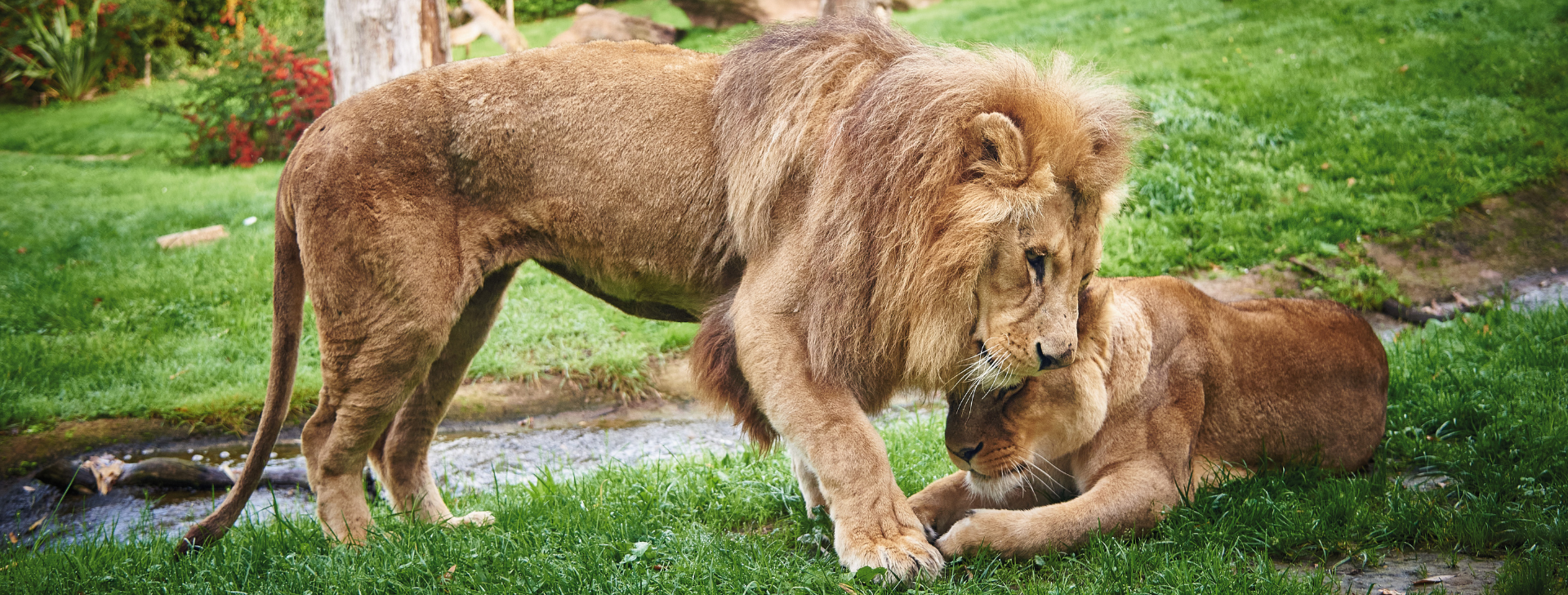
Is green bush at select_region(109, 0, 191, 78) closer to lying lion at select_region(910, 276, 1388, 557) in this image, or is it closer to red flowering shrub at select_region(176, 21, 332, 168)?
red flowering shrub at select_region(176, 21, 332, 168)

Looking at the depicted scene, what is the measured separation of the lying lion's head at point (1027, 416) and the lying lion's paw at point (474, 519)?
5.95ft

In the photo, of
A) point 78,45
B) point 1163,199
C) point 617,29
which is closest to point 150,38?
point 78,45

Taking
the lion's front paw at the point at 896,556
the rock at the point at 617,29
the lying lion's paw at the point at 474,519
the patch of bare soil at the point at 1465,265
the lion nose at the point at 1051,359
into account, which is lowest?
the lying lion's paw at the point at 474,519

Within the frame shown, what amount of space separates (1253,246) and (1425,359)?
2541mm

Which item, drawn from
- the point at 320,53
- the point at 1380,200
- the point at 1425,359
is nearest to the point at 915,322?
the point at 1425,359

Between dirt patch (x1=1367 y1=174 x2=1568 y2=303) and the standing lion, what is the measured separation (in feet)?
16.7

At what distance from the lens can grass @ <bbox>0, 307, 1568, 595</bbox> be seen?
305cm

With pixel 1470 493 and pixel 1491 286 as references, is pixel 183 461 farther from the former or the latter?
pixel 1491 286

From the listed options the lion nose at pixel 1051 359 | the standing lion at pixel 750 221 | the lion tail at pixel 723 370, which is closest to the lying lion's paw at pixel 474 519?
the standing lion at pixel 750 221

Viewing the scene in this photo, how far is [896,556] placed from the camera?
2.92 metres

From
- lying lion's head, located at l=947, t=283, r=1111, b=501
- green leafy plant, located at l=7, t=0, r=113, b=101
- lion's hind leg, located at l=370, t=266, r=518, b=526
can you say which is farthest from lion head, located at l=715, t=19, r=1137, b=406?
green leafy plant, located at l=7, t=0, r=113, b=101

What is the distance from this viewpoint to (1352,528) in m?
3.29

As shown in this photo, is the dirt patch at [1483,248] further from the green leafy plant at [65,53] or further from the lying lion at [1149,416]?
the green leafy plant at [65,53]

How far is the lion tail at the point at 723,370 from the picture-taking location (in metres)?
3.34
